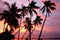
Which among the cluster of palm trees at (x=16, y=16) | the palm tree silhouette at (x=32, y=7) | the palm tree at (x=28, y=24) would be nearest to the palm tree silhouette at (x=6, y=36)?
the cluster of palm trees at (x=16, y=16)

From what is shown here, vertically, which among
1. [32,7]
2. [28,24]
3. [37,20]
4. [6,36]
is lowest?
[6,36]

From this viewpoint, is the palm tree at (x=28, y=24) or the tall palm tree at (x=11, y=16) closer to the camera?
the tall palm tree at (x=11, y=16)

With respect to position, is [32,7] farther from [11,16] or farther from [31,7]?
[11,16]

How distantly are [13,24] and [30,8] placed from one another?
9.55 meters

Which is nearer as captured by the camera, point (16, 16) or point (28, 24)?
point (16, 16)

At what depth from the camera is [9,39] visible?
167 feet

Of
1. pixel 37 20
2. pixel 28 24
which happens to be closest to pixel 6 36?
pixel 28 24

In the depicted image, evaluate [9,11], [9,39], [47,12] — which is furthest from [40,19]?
[9,39]

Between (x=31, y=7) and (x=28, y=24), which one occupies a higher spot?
(x=31, y=7)

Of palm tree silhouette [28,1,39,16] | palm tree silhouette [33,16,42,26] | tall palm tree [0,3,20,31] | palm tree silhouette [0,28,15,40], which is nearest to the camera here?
palm tree silhouette [0,28,15,40]

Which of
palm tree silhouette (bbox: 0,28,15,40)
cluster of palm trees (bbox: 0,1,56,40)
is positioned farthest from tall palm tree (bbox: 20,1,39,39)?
palm tree silhouette (bbox: 0,28,15,40)

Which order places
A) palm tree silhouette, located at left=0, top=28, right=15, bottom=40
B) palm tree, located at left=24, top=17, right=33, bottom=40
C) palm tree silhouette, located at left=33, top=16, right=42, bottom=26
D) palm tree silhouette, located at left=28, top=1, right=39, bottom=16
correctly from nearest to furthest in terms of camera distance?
1. palm tree silhouette, located at left=0, top=28, right=15, bottom=40
2. palm tree silhouette, located at left=28, top=1, right=39, bottom=16
3. palm tree, located at left=24, top=17, right=33, bottom=40
4. palm tree silhouette, located at left=33, top=16, right=42, bottom=26

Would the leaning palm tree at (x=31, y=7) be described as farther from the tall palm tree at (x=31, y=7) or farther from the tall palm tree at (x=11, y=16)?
the tall palm tree at (x=11, y=16)

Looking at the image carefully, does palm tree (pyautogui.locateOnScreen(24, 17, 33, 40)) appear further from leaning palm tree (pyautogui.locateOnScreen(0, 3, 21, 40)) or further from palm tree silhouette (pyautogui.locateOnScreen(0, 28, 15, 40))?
palm tree silhouette (pyautogui.locateOnScreen(0, 28, 15, 40))
